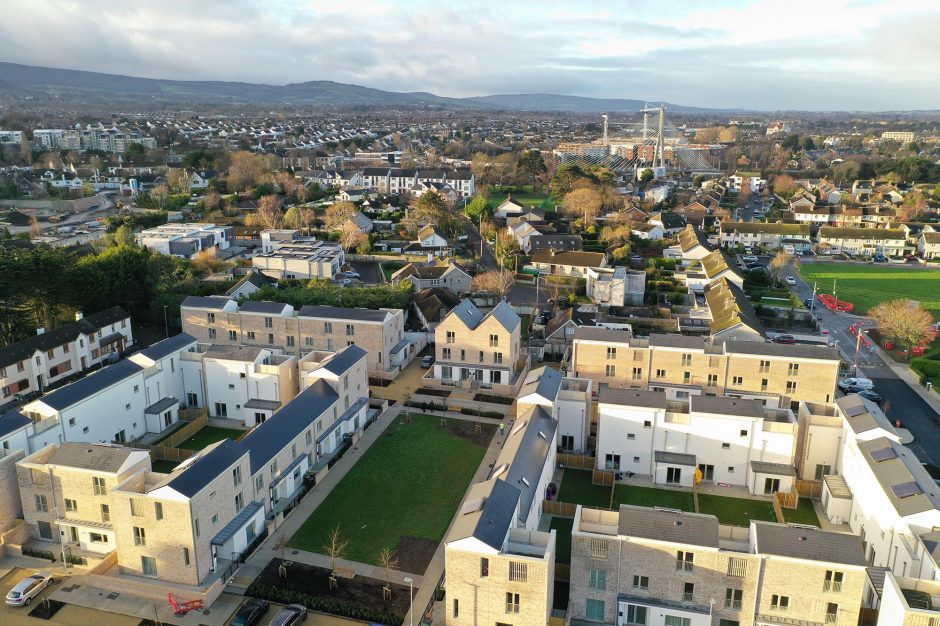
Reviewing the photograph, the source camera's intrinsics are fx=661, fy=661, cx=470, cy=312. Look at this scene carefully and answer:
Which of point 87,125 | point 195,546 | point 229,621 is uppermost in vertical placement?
point 87,125

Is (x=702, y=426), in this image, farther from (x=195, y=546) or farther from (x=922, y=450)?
(x=195, y=546)

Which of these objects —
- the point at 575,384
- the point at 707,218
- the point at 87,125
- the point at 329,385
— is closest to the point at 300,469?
the point at 329,385

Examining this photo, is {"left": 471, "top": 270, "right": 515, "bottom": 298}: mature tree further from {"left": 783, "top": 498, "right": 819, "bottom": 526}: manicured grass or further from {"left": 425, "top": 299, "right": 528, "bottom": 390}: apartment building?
{"left": 783, "top": 498, "right": 819, "bottom": 526}: manicured grass

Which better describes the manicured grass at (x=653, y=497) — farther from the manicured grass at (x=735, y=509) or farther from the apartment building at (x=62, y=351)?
the apartment building at (x=62, y=351)

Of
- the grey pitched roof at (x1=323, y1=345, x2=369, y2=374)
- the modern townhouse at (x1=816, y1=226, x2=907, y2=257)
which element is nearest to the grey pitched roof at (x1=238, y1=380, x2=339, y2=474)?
the grey pitched roof at (x1=323, y1=345, x2=369, y2=374)

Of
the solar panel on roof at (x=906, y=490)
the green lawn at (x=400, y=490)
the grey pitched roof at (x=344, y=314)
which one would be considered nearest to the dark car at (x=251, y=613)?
the green lawn at (x=400, y=490)

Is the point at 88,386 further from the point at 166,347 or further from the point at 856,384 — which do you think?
the point at 856,384
